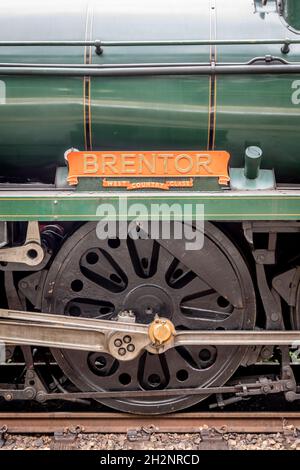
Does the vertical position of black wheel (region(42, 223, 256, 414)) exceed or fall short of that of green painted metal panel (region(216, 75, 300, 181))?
it falls short

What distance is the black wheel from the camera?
11.1ft

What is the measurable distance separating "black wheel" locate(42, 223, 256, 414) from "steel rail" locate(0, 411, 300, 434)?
0.07 metres

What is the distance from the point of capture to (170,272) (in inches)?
138

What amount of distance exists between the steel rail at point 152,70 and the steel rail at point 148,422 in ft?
7.08

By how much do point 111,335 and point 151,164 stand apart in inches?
42.2

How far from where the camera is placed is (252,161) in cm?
304

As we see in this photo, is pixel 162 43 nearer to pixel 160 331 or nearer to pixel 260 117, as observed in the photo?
pixel 260 117

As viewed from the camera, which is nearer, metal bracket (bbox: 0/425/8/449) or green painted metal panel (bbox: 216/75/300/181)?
green painted metal panel (bbox: 216/75/300/181)

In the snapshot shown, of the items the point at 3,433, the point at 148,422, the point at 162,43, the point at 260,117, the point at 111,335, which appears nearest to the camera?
the point at 162,43

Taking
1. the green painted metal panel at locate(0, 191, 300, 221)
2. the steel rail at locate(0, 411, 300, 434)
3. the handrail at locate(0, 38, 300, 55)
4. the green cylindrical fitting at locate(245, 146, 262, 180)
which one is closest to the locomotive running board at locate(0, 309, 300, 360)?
the steel rail at locate(0, 411, 300, 434)

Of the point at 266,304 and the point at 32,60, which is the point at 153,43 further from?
the point at 266,304

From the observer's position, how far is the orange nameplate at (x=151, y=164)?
10.0 ft

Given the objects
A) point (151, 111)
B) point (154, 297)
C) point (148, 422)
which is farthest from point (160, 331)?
point (151, 111)

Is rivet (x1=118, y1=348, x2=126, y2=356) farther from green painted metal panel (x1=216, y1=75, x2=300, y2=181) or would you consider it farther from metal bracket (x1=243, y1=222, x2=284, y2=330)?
green painted metal panel (x1=216, y1=75, x2=300, y2=181)
